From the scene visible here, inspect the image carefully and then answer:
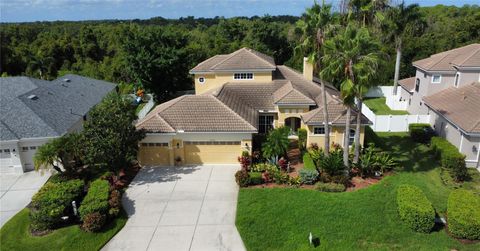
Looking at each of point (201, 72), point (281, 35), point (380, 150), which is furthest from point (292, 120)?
point (281, 35)

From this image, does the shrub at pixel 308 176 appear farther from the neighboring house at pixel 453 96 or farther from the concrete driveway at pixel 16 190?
the concrete driveway at pixel 16 190

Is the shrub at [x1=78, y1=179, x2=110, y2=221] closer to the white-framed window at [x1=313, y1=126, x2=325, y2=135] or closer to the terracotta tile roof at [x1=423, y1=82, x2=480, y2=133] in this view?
the white-framed window at [x1=313, y1=126, x2=325, y2=135]

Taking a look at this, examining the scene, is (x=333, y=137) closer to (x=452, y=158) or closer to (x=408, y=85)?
(x=452, y=158)

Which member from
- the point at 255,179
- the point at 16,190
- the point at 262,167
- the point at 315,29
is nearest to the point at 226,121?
the point at 262,167

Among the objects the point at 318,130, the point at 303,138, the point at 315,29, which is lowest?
the point at 303,138

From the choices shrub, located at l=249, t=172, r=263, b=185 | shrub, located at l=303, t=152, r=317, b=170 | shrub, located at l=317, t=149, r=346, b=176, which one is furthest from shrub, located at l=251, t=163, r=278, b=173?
shrub, located at l=317, t=149, r=346, b=176

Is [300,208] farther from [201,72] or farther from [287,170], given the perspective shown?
[201,72]
